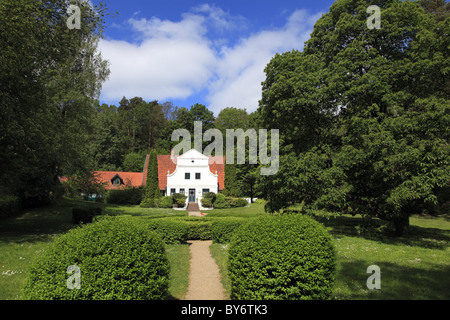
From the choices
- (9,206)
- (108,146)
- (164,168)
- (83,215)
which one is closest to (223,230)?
(83,215)

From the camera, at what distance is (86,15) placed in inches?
704

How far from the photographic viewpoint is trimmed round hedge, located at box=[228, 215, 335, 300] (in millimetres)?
5137

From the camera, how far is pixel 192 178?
42219 mm

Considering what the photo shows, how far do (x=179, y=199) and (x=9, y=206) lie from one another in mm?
20219

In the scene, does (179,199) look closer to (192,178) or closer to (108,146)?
(192,178)

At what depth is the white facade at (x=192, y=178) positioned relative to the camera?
41844 mm

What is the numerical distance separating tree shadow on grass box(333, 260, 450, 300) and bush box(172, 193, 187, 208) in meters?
30.6

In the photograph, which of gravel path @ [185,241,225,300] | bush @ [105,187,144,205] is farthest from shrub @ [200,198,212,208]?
gravel path @ [185,241,225,300]

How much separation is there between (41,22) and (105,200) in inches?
1242

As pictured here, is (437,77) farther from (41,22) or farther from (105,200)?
(105,200)

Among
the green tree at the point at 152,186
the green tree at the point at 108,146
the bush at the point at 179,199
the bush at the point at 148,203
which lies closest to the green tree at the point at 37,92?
the bush at the point at 148,203

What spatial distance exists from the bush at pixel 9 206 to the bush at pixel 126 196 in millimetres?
16407

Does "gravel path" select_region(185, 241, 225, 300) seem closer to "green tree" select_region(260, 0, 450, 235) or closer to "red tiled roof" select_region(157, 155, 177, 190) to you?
"green tree" select_region(260, 0, 450, 235)
